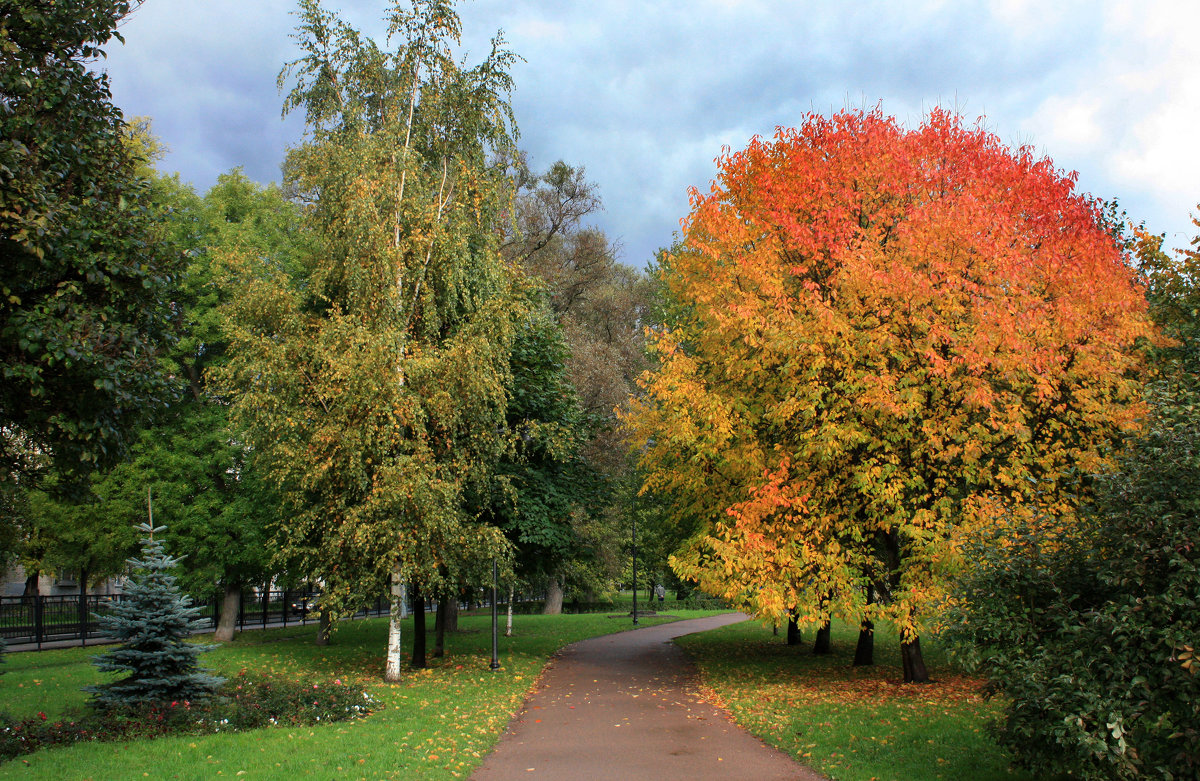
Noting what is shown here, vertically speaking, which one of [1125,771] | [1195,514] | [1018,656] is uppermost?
[1195,514]

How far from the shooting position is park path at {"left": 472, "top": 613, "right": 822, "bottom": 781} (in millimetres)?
8484

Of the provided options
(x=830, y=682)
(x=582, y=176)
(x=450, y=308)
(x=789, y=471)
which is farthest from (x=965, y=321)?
(x=582, y=176)

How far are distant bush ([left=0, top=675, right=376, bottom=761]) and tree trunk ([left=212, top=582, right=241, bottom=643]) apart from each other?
13.1 m

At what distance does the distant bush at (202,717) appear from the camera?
9484 mm

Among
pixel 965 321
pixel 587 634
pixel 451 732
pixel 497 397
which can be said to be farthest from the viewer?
pixel 587 634

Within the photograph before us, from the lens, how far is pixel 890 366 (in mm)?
13461

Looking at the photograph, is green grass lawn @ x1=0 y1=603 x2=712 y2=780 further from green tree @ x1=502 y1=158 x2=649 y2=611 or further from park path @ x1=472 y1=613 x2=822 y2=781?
green tree @ x1=502 y1=158 x2=649 y2=611

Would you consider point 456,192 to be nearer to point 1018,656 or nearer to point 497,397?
point 497,397

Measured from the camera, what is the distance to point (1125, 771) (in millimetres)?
5805

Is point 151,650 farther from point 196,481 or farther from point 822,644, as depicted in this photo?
point 822,644

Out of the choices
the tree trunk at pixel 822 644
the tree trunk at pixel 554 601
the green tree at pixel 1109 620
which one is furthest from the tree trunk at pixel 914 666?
the tree trunk at pixel 554 601

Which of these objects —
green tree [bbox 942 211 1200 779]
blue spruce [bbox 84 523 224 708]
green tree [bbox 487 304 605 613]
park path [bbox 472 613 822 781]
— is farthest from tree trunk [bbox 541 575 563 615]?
green tree [bbox 942 211 1200 779]

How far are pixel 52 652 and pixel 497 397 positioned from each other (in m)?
15.5

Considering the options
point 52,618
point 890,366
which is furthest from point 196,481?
point 890,366
